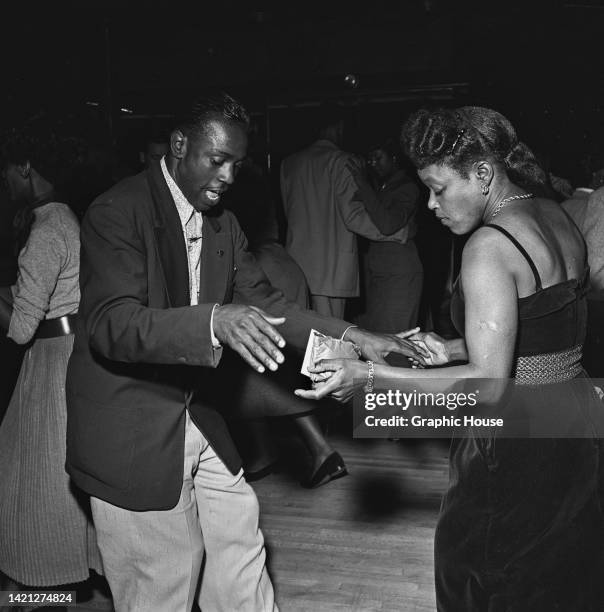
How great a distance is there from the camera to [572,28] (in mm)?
6879

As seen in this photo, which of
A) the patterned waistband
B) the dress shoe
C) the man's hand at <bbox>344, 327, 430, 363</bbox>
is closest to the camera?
the patterned waistband

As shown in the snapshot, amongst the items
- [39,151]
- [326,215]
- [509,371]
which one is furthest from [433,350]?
[326,215]

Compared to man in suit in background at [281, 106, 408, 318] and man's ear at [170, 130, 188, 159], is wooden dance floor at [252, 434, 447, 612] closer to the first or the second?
man in suit in background at [281, 106, 408, 318]

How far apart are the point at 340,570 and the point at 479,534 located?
1.33 m

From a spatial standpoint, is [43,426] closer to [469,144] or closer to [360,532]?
[360,532]

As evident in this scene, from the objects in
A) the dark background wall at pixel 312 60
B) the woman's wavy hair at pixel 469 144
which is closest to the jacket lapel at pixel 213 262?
the woman's wavy hair at pixel 469 144

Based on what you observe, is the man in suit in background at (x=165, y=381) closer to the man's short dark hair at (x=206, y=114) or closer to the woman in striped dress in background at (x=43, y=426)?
the man's short dark hair at (x=206, y=114)

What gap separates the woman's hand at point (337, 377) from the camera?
211 centimetres

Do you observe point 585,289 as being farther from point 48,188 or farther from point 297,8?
point 297,8

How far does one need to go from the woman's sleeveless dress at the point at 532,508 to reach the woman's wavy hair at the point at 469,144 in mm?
252

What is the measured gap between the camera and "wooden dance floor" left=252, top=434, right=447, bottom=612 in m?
2.99

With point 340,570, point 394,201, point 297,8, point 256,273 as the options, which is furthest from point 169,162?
point 297,8

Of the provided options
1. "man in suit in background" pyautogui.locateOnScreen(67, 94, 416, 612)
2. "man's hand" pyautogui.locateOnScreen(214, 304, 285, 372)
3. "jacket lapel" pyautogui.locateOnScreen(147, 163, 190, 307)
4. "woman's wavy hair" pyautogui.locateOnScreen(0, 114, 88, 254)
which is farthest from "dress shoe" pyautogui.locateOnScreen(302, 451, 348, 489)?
"man's hand" pyautogui.locateOnScreen(214, 304, 285, 372)

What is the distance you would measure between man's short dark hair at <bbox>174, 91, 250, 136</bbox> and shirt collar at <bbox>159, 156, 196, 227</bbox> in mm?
113
